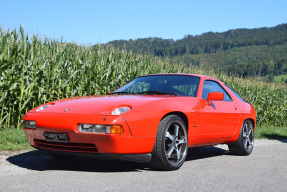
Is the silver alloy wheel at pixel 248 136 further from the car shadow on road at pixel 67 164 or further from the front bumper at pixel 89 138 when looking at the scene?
the front bumper at pixel 89 138

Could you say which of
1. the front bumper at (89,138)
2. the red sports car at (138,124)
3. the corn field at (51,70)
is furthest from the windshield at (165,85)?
the corn field at (51,70)

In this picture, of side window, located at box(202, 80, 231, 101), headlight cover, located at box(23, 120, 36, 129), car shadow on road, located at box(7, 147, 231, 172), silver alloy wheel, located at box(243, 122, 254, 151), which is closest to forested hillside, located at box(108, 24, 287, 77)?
silver alloy wheel, located at box(243, 122, 254, 151)

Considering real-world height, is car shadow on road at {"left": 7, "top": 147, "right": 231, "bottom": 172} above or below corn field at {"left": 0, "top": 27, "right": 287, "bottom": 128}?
below

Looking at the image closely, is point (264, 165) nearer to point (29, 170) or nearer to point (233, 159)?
point (233, 159)

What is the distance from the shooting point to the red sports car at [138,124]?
13.3 feet

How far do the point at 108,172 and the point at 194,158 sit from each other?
210cm

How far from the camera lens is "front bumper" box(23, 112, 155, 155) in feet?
13.2

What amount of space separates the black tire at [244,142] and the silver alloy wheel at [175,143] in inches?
79.9

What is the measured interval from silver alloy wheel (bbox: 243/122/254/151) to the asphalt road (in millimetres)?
881

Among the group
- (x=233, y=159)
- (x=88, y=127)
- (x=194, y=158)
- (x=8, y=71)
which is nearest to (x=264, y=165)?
(x=233, y=159)

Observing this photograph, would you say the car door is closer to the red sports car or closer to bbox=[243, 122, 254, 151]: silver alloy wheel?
the red sports car

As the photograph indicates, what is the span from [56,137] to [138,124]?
39.7 inches

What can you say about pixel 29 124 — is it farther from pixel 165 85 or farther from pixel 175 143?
pixel 165 85

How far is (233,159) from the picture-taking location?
6.11m
